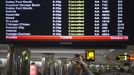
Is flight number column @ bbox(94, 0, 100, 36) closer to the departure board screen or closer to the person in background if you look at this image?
the departure board screen

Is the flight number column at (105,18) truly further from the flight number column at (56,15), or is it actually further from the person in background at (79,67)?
the person in background at (79,67)

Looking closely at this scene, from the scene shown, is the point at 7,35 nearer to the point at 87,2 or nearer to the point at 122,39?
the point at 87,2

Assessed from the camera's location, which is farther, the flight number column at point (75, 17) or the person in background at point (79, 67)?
the person in background at point (79, 67)

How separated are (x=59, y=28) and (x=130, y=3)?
870 millimetres

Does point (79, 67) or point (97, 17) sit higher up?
point (97, 17)

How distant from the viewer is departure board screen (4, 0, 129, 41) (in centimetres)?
448

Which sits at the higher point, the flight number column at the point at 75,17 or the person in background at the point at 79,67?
the flight number column at the point at 75,17

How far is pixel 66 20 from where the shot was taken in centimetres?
455

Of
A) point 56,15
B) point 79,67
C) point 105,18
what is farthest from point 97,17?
point 79,67

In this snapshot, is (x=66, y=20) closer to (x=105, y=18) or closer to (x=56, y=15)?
(x=56, y=15)

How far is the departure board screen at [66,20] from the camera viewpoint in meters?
4.48

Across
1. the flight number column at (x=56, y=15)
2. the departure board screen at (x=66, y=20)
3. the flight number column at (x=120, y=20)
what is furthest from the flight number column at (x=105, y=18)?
the flight number column at (x=56, y=15)

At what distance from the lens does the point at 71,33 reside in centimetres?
448

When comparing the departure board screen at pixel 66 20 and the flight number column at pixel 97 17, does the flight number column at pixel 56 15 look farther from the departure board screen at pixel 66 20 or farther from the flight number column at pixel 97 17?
the flight number column at pixel 97 17
